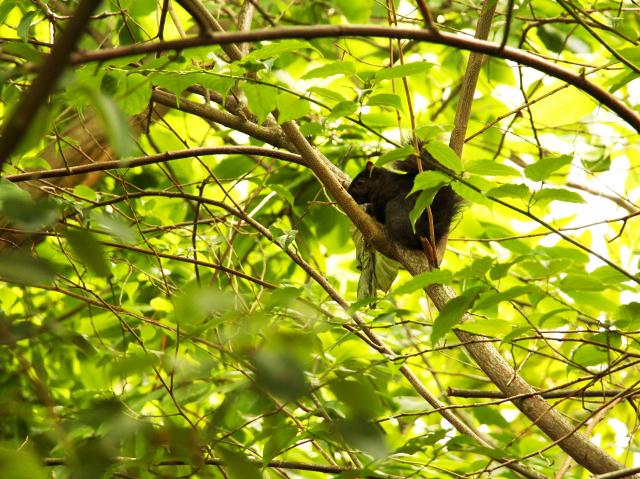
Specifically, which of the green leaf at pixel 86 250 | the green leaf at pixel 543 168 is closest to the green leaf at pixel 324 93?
the green leaf at pixel 543 168

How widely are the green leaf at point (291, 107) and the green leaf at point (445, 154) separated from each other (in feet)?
1.02

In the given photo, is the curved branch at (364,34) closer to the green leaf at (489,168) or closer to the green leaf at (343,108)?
the green leaf at (489,168)

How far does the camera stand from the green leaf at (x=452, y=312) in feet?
4.24

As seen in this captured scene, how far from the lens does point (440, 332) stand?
1309 millimetres

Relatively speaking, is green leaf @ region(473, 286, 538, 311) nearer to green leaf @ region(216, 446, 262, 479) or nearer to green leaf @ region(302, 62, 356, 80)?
green leaf @ region(302, 62, 356, 80)

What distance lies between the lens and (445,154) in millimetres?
1277

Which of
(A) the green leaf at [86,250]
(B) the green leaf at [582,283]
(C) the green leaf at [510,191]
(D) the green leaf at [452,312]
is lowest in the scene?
(A) the green leaf at [86,250]

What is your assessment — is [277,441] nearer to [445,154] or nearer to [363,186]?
[445,154]

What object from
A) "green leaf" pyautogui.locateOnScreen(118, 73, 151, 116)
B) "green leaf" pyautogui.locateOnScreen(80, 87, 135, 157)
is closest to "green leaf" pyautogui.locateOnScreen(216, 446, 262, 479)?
"green leaf" pyautogui.locateOnScreen(80, 87, 135, 157)

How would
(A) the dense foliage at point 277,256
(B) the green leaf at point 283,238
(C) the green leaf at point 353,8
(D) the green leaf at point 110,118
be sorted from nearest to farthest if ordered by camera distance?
1. (D) the green leaf at point 110,118
2. (A) the dense foliage at point 277,256
3. (B) the green leaf at point 283,238
4. (C) the green leaf at point 353,8

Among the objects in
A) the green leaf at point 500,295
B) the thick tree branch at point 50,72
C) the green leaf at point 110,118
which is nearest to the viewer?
the thick tree branch at point 50,72

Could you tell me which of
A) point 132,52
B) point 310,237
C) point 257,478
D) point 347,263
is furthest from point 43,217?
point 347,263

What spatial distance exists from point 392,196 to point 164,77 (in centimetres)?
112

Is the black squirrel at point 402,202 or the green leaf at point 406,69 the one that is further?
the black squirrel at point 402,202
